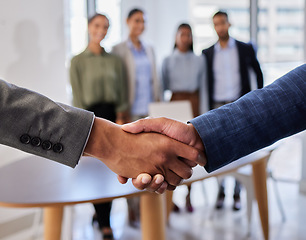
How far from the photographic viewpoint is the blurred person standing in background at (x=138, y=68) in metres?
3.93

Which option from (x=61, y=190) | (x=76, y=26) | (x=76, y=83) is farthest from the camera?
(x=76, y=26)

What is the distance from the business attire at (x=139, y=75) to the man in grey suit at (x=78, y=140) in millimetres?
2313

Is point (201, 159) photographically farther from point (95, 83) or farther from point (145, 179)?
point (95, 83)

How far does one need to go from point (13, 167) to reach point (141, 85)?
1773mm

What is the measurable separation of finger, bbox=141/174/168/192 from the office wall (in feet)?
7.19

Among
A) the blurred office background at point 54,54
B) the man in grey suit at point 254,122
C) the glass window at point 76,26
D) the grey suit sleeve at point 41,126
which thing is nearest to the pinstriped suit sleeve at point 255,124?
the man in grey suit at point 254,122

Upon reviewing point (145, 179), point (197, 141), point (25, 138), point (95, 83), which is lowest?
point (95, 83)

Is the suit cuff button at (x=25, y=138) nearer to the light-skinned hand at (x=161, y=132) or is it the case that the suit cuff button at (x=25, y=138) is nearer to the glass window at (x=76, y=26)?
the light-skinned hand at (x=161, y=132)

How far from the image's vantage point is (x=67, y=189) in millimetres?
2016

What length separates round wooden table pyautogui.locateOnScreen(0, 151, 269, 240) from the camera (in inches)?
74.2

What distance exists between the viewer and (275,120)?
1.53 metres

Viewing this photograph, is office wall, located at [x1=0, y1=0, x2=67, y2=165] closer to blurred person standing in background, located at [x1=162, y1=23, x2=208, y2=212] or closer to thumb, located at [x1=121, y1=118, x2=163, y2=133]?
blurred person standing in background, located at [x1=162, y1=23, x2=208, y2=212]

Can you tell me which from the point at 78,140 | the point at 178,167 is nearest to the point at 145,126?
the point at 178,167

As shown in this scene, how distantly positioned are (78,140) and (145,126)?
1.06 feet
